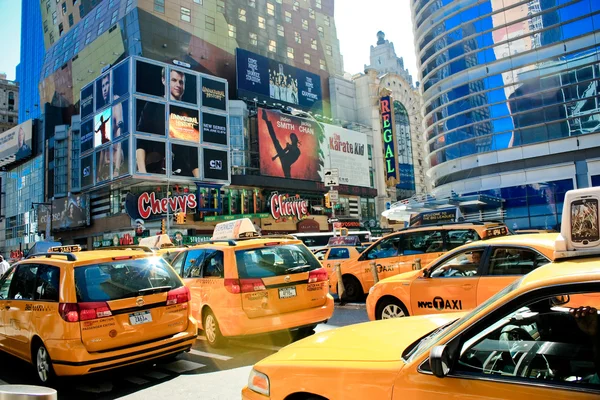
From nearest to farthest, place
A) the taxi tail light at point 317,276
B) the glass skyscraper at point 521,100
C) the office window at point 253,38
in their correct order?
the taxi tail light at point 317,276 → the glass skyscraper at point 521,100 → the office window at point 253,38

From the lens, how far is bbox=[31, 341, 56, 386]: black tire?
18.6 feet

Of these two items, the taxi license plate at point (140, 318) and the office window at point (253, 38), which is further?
the office window at point (253, 38)

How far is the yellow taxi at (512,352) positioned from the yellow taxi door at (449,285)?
371cm

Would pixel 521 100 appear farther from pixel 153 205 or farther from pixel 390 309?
pixel 153 205

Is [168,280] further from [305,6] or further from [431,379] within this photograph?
[305,6]

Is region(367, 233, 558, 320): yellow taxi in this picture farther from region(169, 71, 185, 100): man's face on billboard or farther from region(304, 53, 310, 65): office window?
region(304, 53, 310, 65): office window

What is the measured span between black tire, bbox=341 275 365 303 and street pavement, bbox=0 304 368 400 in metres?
4.56

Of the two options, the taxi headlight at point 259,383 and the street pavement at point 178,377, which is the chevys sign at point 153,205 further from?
the taxi headlight at point 259,383

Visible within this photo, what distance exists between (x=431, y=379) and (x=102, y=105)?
55.8 meters

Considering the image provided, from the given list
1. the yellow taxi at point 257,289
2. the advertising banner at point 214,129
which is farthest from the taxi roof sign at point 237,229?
the advertising banner at point 214,129

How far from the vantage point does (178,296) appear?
634cm

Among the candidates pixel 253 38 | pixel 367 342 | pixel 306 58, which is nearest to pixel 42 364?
pixel 367 342

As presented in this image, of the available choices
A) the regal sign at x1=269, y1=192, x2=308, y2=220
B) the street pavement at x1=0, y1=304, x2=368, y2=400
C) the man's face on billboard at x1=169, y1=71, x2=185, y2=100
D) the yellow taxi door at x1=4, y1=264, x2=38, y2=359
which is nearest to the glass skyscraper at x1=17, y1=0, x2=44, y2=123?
the man's face on billboard at x1=169, y1=71, x2=185, y2=100

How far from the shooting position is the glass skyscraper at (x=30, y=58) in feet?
283
